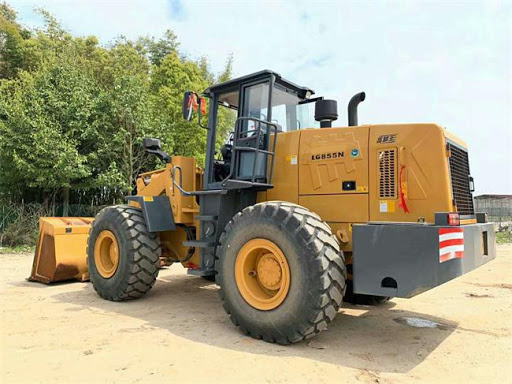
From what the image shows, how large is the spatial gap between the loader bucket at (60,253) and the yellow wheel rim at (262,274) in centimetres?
437

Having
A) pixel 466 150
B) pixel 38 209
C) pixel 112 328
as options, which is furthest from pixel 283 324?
pixel 38 209

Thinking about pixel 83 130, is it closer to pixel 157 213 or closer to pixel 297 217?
pixel 157 213

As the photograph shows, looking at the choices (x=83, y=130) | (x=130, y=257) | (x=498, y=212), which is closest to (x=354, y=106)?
(x=130, y=257)

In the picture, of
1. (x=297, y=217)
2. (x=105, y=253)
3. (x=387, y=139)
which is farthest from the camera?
(x=105, y=253)

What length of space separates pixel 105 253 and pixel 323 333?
370 centimetres

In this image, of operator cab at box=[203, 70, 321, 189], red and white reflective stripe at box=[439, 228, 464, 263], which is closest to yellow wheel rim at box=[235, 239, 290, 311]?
operator cab at box=[203, 70, 321, 189]

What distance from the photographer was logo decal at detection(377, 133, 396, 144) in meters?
4.43

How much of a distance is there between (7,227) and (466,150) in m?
15.0

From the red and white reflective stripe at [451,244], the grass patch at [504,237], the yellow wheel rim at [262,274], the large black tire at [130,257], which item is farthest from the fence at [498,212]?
the yellow wheel rim at [262,274]

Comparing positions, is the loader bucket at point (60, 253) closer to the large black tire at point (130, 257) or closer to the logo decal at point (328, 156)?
the large black tire at point (130, 257)

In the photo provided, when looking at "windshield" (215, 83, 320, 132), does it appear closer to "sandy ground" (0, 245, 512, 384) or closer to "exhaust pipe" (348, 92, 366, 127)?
"exhaust pipe" (348, 92, 366, 127)

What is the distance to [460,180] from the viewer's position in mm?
4695

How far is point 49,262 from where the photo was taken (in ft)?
24.2

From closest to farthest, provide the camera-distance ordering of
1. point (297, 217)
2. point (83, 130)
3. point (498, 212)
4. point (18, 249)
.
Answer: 1. point (297, 217)
2. point (18, 249)
3. point (83, 130)
4. point (498, 212)
